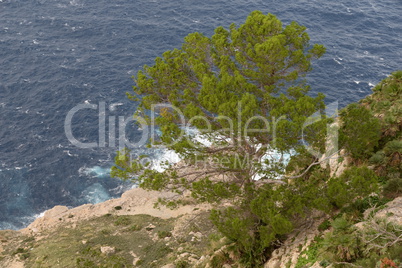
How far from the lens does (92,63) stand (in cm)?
9112

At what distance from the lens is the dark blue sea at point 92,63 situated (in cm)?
6812

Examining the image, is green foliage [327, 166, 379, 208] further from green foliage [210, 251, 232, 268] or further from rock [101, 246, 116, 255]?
rock [101, 246, 116, 255]

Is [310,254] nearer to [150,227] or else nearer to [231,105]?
[231,105]

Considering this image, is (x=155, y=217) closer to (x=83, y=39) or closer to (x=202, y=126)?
(x=202, y=126)

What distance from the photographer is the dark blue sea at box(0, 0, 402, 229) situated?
2682 inches

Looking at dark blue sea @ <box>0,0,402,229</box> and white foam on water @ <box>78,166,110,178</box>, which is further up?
dark blue sea @ <box>0,0,402,229</box>

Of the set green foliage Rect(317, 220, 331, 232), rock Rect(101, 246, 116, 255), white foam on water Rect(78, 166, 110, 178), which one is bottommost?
white foam on water Rect(78, 166, 110, 178)

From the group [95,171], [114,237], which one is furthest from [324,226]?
[95,171]

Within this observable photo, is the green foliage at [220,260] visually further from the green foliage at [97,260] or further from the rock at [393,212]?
the rock at [393,212]

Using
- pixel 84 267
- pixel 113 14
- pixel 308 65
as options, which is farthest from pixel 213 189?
pixel 113 14

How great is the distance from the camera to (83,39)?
97750 millimetres

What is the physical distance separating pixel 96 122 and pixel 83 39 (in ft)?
98.8

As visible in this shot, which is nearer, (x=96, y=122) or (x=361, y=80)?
(x=96, y=122)

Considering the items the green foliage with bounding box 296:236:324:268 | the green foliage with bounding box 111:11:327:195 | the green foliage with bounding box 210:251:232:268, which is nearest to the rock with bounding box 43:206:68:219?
the green foliage with bounding box 111:11:327:195
